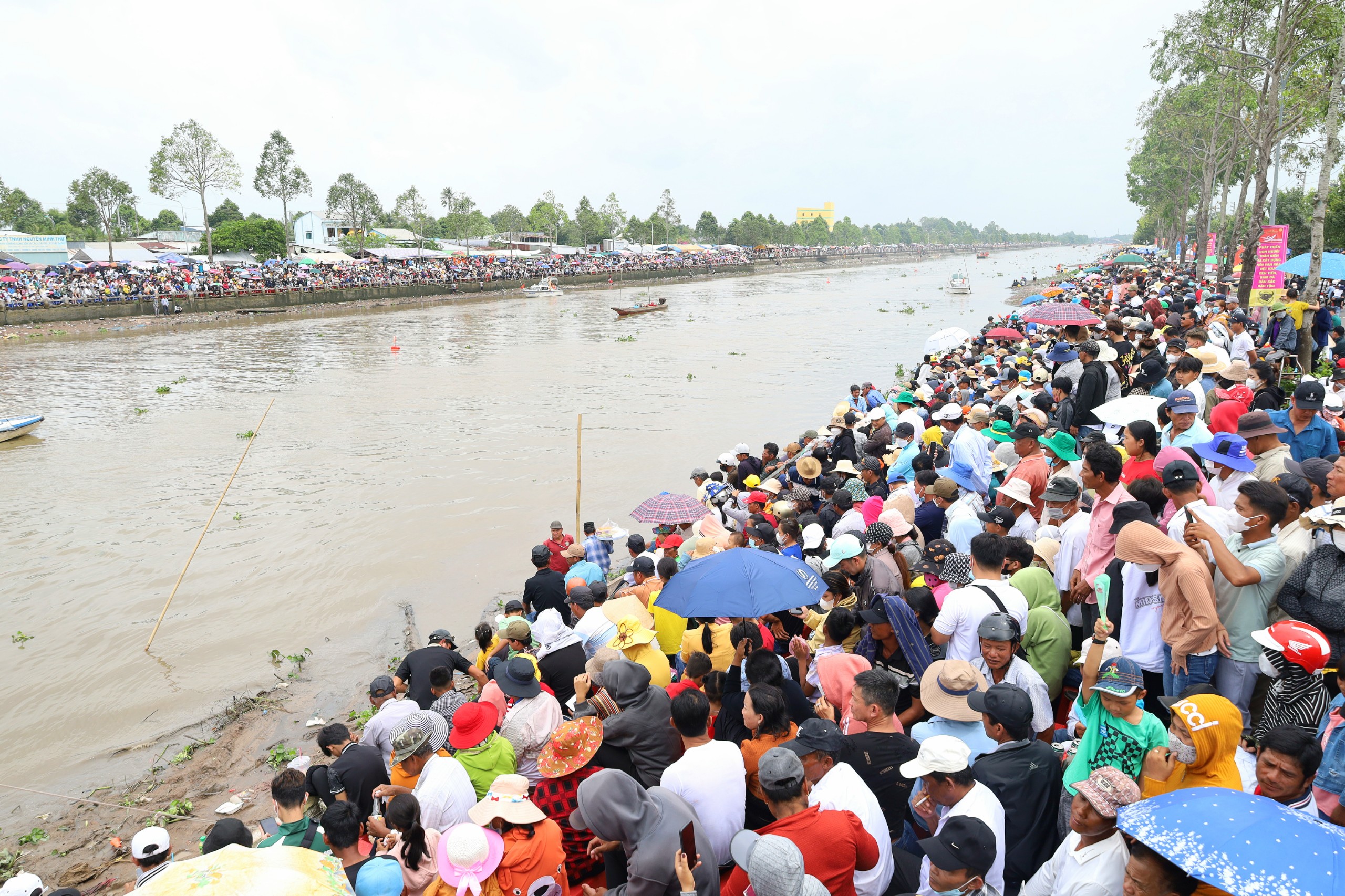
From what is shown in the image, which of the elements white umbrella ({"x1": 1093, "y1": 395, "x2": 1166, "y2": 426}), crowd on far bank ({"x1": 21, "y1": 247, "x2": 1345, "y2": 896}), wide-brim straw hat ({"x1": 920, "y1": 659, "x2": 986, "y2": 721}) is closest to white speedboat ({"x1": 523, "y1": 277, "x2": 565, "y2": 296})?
white umbrella ({"x1": 1093, "y1": 395, "x2": 1166, "y2": 426})

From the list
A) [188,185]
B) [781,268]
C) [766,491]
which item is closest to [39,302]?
[188,185]

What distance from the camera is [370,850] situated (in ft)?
13.2

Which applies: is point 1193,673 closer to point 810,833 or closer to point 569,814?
point 810,833

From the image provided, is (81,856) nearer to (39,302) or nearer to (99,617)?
(99,617)

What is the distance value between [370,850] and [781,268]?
103 m

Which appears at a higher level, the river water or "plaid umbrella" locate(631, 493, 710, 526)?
"plaid umbrella" locate(631, 493, 710, 526)

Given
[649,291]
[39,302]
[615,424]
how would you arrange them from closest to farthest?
1. [615,424]
2. [39,302]
3. [649,291]

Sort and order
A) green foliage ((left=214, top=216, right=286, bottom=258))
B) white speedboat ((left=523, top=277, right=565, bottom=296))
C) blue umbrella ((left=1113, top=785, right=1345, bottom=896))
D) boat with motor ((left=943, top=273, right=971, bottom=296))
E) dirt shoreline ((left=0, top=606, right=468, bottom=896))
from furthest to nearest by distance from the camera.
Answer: white speedboat ((left=523, top=277, right=565, bottom=296)), boat with motor ((left=943, top=273, right=971, bottom=296)), green foliage ((left=214, top=216, right=286, bottom=258)), dirt shoreline ((left=0, top=606, right=468, bottom=896)), blue umbrella ((left=1113, top=785, right=1345, bottom=896))

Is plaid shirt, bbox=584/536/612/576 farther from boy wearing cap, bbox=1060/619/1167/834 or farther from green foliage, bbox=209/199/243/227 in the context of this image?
green foliage, bbox=209/199/243/227

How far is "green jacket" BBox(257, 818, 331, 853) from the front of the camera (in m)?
3.97

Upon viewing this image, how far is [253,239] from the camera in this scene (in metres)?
56.9

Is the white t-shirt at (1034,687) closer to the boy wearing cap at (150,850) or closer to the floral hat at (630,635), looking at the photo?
the floral hat at (630,635)

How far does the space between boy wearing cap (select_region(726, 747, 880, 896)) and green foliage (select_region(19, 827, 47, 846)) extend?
5888mm

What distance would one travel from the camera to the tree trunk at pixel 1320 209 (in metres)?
11.1
